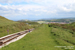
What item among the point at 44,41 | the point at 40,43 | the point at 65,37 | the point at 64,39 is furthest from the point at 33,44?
the point at 65,37

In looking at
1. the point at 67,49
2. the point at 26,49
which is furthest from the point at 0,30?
the point at 67,49

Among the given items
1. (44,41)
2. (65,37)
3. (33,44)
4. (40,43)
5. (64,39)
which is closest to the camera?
(33,44)

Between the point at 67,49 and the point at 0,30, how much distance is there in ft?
69.7

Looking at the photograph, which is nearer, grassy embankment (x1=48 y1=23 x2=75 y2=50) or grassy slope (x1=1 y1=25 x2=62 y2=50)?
grassy slope (x1=1 y1=25 x2=62 y2=50)

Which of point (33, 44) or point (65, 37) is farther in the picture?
point (65, 37)

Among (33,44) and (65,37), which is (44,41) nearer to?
(33,44)

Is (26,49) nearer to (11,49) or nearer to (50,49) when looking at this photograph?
(11,49)

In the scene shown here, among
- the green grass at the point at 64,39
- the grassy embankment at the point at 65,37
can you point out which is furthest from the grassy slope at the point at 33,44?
the grassy embankment at the point at 65,37

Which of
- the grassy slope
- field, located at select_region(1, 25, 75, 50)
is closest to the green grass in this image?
field, located at select_region(1, 25, 75, 50)

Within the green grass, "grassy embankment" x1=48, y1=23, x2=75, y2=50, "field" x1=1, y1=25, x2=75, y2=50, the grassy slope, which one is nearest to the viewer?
the grassy slope

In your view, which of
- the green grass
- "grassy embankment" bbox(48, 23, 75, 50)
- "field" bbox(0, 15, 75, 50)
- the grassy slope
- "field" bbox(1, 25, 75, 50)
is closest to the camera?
the grassy slope

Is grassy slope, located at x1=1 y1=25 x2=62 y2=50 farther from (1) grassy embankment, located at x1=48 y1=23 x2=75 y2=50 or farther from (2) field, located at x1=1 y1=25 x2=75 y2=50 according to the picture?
(1) grassy embankment, located at x1=48 y1=23 x2=75 y2=50

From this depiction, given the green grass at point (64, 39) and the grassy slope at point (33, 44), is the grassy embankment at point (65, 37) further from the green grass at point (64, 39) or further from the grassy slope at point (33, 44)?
the grassy slope at point (33, 44)

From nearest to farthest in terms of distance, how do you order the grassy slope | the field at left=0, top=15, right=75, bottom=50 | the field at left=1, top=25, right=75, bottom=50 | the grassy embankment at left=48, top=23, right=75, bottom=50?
the grassy slope
the field at left=1, top=25, right=75, bottom=50
the field at left=0, top=15, right=75, bottom=50
the grassy embankment at left=48, top=23, right=75, bottom=50
